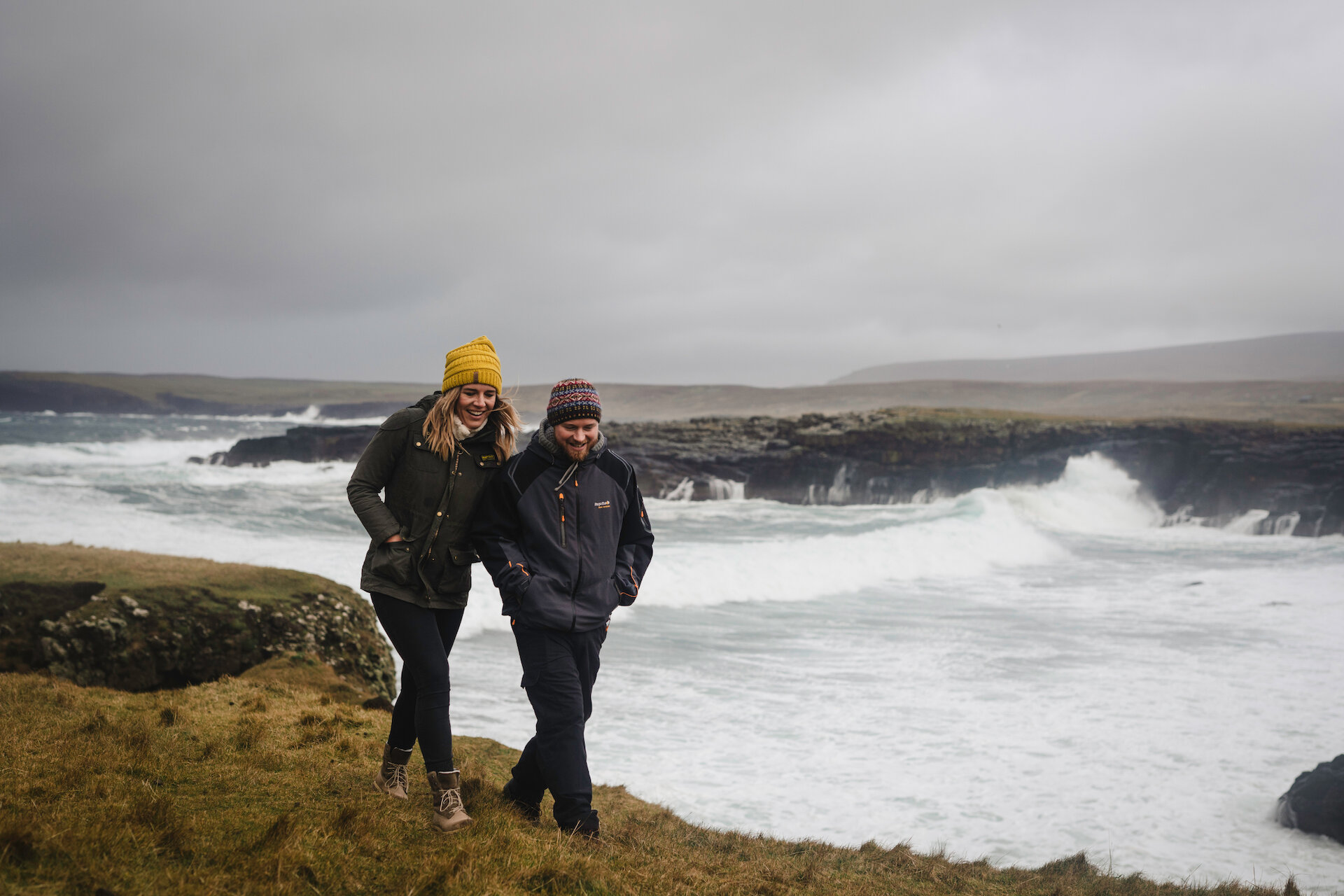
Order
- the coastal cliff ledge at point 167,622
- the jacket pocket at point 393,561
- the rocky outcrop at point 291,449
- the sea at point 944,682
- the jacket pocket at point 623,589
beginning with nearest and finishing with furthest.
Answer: the jacket pocket at point 393,561 < the jacket pocket at point 623,589 < the coastal cliff ledge at point 167,622 < the sea at point 944,682 < the rocky outcrop at point 291,449

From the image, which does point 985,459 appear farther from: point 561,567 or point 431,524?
point 431,524

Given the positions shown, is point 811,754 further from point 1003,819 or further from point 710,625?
point 710,625

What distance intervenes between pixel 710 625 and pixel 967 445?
37217 millimetres

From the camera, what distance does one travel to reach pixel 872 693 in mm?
11375

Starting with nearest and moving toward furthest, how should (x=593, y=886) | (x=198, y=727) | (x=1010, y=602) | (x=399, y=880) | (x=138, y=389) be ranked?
(x=399, y=880), (x=593, y=886), (x=198, y=727), (x=1010, y=602), (x=138, y=389)

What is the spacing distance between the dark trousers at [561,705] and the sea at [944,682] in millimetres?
3314

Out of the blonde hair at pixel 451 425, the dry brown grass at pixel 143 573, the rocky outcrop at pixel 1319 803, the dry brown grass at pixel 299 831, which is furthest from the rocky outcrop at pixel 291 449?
the blonde hair at pixel 451 425

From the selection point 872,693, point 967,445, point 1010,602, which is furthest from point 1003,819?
point 967,445

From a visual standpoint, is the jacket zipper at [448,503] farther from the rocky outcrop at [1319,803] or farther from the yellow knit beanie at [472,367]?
the rocky outcrop at [1319,803]

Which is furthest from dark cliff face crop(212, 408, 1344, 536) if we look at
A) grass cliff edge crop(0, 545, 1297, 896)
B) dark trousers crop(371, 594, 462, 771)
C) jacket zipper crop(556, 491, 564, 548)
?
dark trousers crop(371, 594, 462, 771)

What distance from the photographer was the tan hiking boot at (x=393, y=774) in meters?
4.40

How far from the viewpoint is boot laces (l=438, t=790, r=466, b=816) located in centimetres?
397

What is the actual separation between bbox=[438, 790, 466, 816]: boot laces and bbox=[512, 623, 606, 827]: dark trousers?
43 centimetres

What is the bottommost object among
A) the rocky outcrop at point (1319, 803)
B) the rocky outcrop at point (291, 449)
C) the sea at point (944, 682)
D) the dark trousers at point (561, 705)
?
the sea at point (944, 682)
